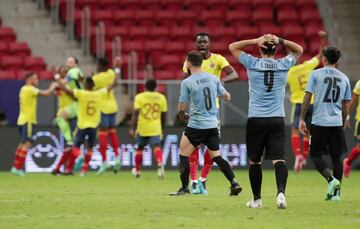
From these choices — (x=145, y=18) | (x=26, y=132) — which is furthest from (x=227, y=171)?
(x=145, y=18)

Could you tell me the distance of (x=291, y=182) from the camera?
2170cm

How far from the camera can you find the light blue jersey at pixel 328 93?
15672 mm

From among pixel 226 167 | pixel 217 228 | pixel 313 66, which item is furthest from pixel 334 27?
pixel 217 228

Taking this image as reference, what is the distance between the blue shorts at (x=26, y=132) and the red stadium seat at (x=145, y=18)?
31.3 feet

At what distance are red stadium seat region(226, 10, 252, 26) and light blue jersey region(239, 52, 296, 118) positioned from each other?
20817 mm

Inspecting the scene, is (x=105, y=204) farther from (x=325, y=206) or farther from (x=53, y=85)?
(x=53, y=85)

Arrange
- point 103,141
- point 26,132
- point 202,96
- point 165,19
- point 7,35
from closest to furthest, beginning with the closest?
point 202,96, point 103,141, point 26,132, point 7,35, point 165,19

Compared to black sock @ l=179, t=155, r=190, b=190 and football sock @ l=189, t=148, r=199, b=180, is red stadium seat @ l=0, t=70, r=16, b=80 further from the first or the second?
black sock @ l=179, t=155, r=190, b=190

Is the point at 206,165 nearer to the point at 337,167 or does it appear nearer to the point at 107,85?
the point at 337,167

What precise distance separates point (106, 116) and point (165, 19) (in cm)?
953

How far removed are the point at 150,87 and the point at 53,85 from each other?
308 centimetres

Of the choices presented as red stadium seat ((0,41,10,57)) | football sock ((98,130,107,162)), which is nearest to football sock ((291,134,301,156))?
football sock ((98,130,107,162))

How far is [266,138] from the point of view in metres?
14.1

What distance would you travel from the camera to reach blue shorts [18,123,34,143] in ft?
83.6
